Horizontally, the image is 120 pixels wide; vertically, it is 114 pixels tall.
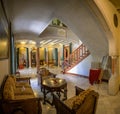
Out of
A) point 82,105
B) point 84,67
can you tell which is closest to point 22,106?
point 82,105

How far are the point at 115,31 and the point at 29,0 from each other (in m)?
3.01

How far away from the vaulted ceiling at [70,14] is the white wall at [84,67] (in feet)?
4.25

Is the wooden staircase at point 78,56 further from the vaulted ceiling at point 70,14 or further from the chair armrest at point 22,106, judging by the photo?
the chair armrest at point 22,106

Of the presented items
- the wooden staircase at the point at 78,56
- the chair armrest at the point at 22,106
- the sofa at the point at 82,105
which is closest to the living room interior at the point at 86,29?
the wooden staircase at the point at 78,56

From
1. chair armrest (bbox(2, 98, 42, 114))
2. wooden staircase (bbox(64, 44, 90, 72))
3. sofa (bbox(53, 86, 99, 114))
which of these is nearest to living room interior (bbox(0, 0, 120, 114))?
wooden staircase (bbox(64, 44, 90, 72))

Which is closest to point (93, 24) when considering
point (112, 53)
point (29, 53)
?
point (112, 53)

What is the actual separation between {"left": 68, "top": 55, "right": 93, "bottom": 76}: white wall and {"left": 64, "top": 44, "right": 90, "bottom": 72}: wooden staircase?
0.70ft

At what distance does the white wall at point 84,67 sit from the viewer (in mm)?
8574

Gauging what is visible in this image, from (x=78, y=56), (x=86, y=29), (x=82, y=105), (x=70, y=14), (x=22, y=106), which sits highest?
(x=70, y=14)

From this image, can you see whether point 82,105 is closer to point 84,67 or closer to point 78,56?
point 84,67

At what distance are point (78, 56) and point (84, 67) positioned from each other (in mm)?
1085

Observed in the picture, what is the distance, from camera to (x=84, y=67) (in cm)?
893

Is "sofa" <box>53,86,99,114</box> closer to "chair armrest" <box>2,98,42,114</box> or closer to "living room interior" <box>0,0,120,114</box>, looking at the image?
"chair armrest" <box>2,98,42,114</box>

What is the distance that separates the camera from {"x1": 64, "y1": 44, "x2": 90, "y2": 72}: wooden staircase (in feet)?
29.6
